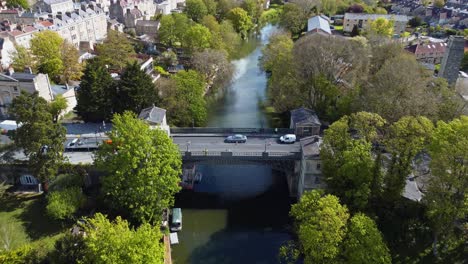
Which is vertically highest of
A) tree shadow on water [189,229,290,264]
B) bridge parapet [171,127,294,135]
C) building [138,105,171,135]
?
building [138,105,171,135]

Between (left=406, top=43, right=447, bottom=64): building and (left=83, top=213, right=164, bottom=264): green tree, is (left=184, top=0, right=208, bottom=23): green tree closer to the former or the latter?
(left=406, top=43, right=447, bottom=64): building

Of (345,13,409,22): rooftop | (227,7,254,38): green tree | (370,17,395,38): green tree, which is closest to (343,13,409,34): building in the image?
(345,13,409,22): rooftop

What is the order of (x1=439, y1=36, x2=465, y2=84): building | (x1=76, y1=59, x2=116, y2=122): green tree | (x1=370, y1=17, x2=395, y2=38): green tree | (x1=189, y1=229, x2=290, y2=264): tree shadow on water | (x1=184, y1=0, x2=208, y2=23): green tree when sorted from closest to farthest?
(x1=189, y1=229, x2=290, y2=264): tree shadow on water, (x1=76, y1=59, x2=116, y2=122): green tree, (x1=439, y1=36, x2=465, y2=84): building, (x1=370, y1=17, x2=395, y2=38): green tree, (x1=184, y1=0, x2=208, y2=23): green tree

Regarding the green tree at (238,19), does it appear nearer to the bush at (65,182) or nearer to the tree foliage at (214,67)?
the tree foliage at (214,67)

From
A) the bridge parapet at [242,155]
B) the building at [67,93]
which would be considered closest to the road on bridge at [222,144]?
the bridge parapet at [242,155]

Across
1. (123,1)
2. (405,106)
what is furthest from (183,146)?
(123,1)

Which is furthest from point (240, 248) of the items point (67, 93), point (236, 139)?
point (67, 93)
